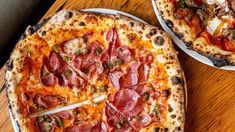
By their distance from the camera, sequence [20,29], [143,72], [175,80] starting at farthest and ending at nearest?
[20,29] → [143,72] → [175,80]

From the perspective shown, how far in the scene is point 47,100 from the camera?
203 cm

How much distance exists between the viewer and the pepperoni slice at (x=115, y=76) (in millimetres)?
2008

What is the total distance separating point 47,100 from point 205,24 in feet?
2.11

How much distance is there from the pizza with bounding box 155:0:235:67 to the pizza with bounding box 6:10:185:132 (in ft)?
0.24

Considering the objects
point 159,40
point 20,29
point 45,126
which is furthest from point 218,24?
point 20,29

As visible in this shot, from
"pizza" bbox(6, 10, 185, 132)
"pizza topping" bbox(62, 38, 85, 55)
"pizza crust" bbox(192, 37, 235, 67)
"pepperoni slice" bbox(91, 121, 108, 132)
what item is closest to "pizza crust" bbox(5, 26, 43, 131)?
"pizza" bbox(6, 10, 185, 132)

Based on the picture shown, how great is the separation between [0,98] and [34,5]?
53 centimetres

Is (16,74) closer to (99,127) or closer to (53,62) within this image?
(53,62)

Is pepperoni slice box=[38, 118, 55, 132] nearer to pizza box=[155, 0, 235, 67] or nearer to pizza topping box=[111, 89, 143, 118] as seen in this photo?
pizza topping box=[111, 89, 143, 118]

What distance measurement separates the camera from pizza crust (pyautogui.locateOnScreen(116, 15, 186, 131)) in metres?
1.88

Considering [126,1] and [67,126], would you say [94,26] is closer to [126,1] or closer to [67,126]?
[126,1]

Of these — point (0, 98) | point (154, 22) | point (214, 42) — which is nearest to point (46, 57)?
point (0, 98)

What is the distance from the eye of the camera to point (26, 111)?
199cm

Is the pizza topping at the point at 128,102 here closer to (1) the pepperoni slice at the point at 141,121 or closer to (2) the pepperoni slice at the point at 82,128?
(1) the pepperoni slice at the point at 141,121
